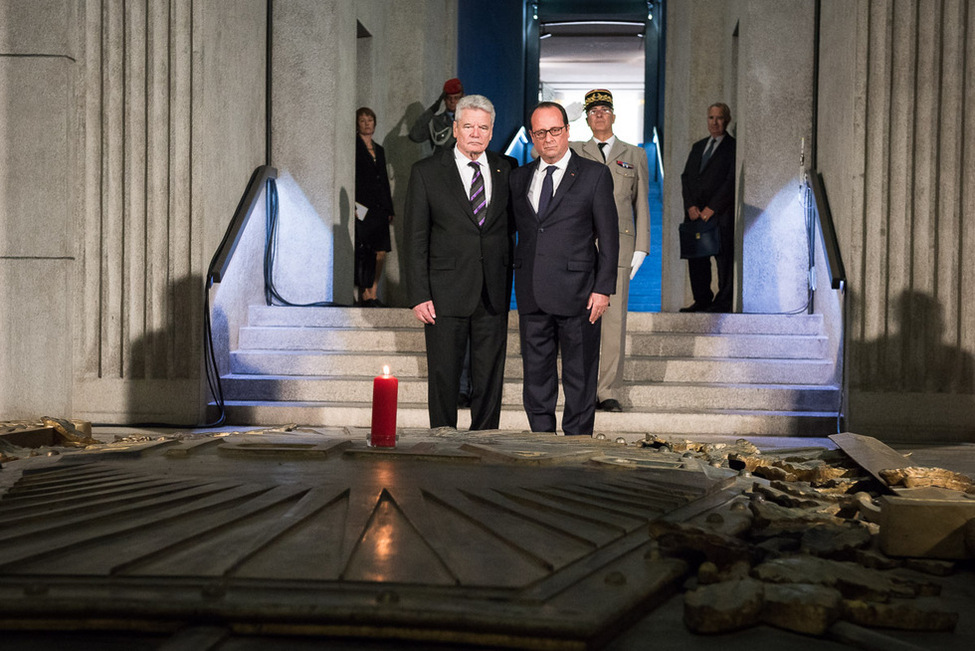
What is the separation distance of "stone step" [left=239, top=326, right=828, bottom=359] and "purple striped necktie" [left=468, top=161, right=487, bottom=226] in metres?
2.08

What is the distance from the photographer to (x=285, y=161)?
7414 millimetres

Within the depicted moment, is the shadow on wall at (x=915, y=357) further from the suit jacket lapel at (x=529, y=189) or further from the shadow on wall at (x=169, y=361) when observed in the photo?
the shadow on wall at (x=169, y=361)

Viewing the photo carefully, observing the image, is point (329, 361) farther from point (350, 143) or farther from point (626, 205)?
point (350, 143)

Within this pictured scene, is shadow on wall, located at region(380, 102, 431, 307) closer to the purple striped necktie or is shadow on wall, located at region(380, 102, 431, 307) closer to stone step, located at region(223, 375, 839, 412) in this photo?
stone step, located at region(223, 375, 839, 412)

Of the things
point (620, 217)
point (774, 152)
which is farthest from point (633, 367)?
point (774, 152)

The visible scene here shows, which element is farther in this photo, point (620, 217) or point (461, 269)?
point (620, 217)

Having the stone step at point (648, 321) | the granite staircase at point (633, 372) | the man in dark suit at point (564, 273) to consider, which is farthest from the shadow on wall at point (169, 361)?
the man in dark suit at point (564, 273)

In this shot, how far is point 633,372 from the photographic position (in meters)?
6.16

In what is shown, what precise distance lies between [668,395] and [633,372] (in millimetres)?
395

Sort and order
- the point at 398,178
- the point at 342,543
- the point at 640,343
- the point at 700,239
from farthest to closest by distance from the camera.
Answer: the point at 398,178 < the point at 700,239 < the point at 640,343 < the point at 342,543

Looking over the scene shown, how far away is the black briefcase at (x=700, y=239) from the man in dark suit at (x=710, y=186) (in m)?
0.09

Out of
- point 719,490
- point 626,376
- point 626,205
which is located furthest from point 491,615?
point 626,376

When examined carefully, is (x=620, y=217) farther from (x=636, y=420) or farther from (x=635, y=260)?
(x=636, y=420)

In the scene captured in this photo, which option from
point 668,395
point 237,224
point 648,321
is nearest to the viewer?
point 668,395
